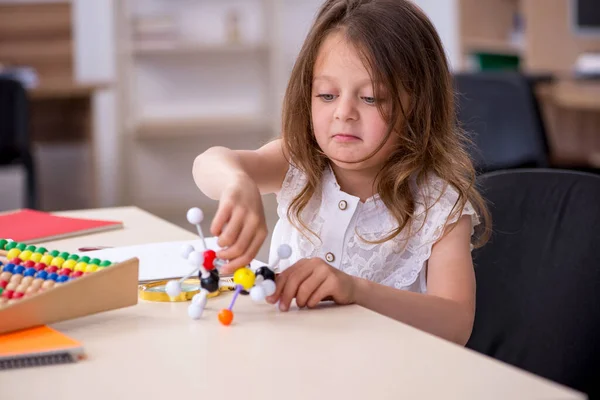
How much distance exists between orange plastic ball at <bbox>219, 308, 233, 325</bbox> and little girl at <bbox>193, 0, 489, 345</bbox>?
20cm

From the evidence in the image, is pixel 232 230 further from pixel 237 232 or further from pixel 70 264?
pixel 70 264

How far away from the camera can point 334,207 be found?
1295 millimetres

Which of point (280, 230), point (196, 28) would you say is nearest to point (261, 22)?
point (196, 28)

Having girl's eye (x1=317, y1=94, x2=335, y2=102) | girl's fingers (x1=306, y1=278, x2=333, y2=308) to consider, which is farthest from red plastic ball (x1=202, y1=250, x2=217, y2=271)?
girl's eye (x1=317, y1=94, x2=335, y2=102)

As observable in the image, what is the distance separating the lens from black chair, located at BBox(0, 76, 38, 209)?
13.8 ft

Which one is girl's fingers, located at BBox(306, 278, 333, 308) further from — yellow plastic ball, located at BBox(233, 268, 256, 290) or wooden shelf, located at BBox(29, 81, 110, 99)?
wooden shelf, located at BBox(29, 81, 110, 99)

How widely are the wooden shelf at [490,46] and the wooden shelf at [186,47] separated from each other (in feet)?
4.07

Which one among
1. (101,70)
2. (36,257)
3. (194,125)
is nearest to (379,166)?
(36,257)

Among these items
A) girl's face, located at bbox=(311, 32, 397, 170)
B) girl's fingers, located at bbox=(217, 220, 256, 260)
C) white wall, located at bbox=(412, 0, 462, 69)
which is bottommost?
girl's fingers, located at bbox=(217, 220, 256, 260)

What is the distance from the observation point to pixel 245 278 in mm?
930

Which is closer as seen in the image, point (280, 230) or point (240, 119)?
point (280, 230)

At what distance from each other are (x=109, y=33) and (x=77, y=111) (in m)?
0.58

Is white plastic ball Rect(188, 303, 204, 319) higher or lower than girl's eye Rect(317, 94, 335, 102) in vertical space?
lower

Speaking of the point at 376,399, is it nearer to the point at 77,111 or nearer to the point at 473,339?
the point at 473,339
